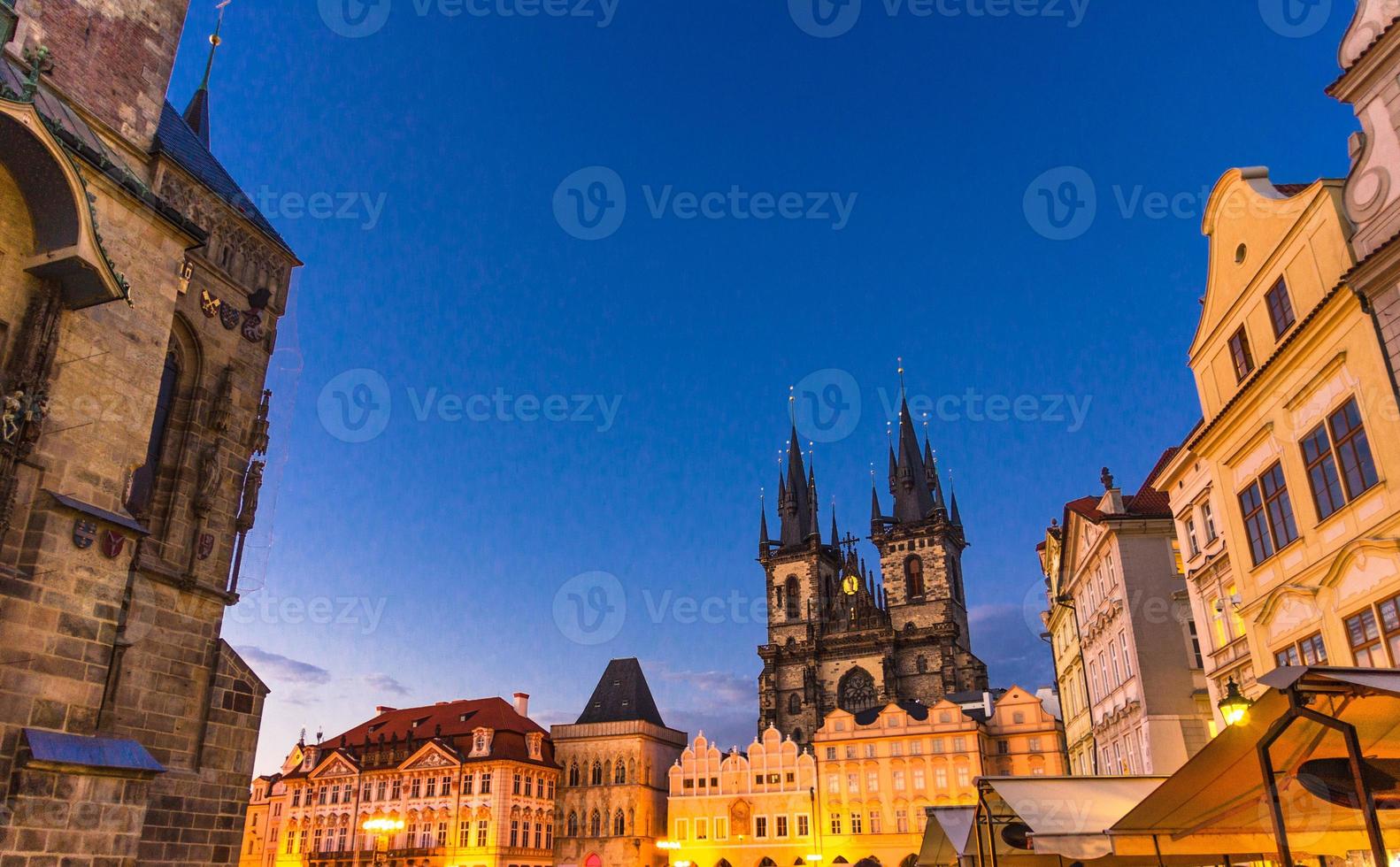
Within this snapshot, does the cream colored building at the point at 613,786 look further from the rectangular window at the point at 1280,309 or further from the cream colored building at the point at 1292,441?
the rectangular window at the point at 1280,309

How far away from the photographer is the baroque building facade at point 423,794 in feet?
192

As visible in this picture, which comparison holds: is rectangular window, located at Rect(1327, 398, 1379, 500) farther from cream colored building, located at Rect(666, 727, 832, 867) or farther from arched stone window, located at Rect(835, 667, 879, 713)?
arched stone window, located at Rect(835, 667, 879, 713)

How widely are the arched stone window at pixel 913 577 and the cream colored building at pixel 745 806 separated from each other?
23.5m

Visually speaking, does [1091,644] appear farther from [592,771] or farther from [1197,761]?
[592,771]

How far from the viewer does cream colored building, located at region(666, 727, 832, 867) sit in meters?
57.7

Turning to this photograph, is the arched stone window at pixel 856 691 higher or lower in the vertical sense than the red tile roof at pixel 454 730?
higher

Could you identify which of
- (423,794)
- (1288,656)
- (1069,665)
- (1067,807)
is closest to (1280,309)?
(1288,656)

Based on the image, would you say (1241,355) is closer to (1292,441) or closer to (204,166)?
(1292,441)

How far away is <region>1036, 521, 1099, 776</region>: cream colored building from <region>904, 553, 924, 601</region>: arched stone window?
38.1 m

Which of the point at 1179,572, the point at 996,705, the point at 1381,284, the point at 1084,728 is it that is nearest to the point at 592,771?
the point at 996,705

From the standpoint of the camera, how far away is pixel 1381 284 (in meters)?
11.6

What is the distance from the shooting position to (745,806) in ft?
194

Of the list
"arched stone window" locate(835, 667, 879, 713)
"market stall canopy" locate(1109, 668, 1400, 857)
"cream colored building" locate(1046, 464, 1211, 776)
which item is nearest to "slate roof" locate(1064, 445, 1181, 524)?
"cream colored building" locate(1046, 464, 1211, 776)

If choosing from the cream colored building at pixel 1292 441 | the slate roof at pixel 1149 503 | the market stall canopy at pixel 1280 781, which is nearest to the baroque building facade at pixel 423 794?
the slate roof at pixel 1149 503
